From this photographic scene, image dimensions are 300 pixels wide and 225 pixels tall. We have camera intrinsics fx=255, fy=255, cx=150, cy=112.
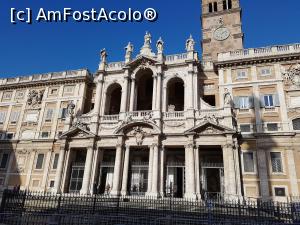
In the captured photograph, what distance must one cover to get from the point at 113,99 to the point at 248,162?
17.5 m

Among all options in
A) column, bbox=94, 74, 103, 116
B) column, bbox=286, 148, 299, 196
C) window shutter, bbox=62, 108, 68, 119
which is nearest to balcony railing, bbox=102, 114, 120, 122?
column, bbox=94, 74, 103, 116

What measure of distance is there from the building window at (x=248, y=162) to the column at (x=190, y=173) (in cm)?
486

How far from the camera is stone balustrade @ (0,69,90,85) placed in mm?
32409

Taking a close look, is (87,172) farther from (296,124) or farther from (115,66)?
(296,124)

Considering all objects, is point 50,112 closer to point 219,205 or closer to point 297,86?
point 219,205

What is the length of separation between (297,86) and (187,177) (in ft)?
45.3

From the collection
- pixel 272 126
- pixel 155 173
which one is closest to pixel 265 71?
pixel 272 126

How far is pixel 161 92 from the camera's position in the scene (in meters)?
26.9

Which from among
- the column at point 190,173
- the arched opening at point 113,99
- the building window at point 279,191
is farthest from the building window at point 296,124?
the arched opening at point 113,99

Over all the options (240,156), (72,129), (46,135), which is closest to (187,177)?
(240,156)

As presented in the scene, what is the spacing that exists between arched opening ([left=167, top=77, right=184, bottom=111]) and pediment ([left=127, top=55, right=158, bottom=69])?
3.26m

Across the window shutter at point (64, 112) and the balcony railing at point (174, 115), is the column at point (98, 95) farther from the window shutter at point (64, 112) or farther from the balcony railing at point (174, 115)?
the balcony railing at point (174, 115)

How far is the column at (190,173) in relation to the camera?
71.4ft

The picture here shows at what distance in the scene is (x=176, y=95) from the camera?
30.1 metres
